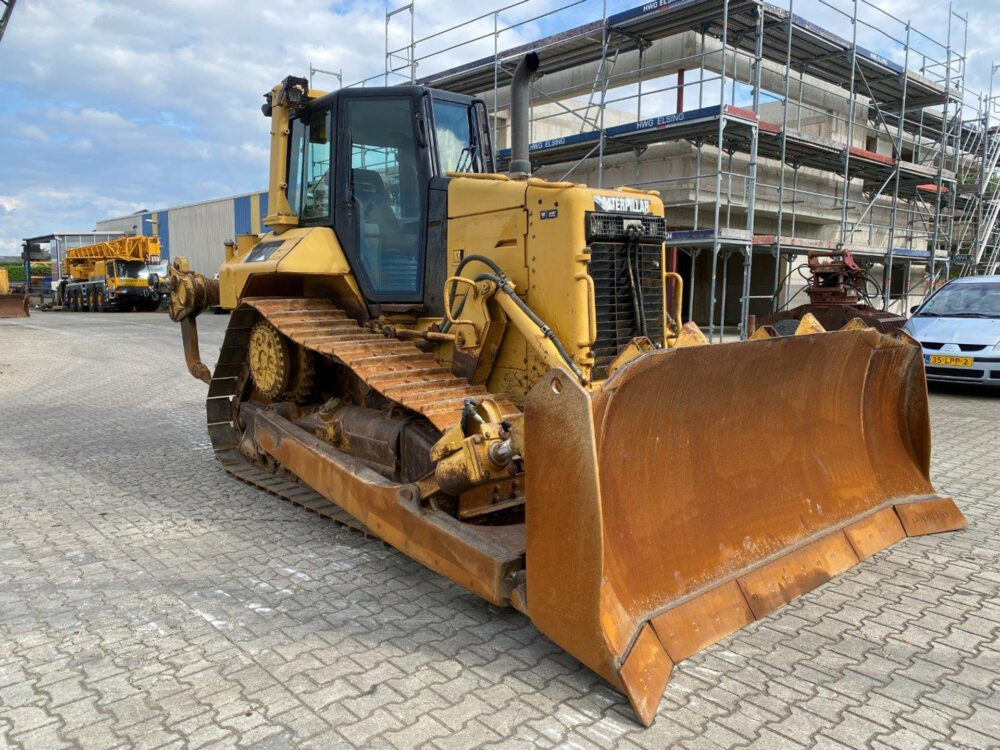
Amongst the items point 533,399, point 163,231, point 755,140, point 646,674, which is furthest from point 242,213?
point 646,674

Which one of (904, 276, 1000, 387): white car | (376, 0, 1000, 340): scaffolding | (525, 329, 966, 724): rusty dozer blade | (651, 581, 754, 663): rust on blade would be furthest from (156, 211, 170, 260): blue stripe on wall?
(651, 581, 754, 663): rust on blade

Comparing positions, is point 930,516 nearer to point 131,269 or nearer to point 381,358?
point 381,358

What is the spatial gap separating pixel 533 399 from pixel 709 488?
3.84 ft

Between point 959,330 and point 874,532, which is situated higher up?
point 959,330

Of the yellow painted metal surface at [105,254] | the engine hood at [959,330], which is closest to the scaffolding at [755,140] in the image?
the engine hood at [959,330]

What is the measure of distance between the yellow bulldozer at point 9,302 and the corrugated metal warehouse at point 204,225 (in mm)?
7200

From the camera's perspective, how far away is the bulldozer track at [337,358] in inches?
164

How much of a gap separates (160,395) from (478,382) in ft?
23.1

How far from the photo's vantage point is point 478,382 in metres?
4.52

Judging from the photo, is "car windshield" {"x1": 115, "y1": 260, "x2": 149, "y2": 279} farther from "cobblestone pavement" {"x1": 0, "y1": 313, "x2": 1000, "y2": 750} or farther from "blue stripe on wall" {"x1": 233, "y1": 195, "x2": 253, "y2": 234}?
"cobblestone pavement" {"x1": 0, "y1": 313, "x2": 1000, "y2": 750}

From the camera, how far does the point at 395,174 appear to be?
16.9 ft

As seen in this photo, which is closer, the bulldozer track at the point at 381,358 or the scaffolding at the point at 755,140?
the bulldozer track at the point at 381,358

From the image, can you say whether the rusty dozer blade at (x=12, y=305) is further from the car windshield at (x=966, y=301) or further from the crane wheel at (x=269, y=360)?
the car windshield at (x=966, y=301)

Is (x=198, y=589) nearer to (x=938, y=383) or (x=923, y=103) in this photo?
(x=938, y=383)
